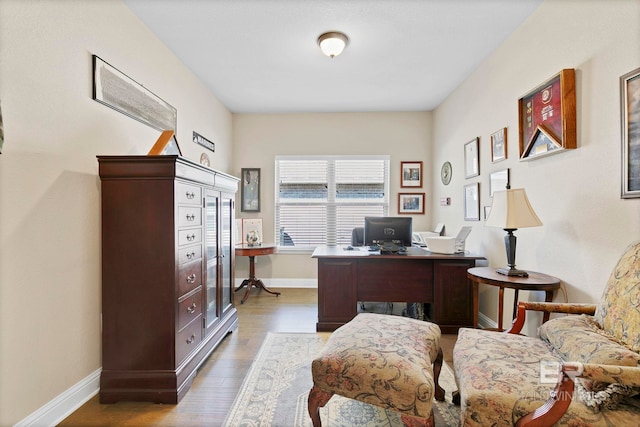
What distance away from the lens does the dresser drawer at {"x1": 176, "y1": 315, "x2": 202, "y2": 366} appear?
6.63ft

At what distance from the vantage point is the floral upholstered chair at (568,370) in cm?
107

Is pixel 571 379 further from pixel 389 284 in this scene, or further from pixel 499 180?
pixel 499 180

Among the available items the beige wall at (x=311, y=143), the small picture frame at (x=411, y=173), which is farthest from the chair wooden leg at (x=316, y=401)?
the small picture frame at (x=411, y=173)

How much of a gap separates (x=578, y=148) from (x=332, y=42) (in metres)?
2.09

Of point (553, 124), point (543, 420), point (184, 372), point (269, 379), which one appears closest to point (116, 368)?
point (184, 372)

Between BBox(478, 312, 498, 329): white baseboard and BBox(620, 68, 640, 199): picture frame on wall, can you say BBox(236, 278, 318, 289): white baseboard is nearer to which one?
BBox(478, 312, 498, 329): white baseboard

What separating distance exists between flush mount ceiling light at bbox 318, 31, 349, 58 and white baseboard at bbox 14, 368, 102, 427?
314 cm

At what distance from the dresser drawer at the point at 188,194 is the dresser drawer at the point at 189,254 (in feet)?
1.11

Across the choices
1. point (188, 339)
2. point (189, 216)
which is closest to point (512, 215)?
point (189, 216)

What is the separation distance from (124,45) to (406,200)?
409 centimetres

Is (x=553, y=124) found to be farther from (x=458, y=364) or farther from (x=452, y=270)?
(x=458, y=364)

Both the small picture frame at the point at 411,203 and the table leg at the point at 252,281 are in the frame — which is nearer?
the table leg at the point at 252,281

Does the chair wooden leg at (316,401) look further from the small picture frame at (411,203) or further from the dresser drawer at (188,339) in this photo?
the small picture frame at (411,203)

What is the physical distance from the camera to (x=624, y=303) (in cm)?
133
